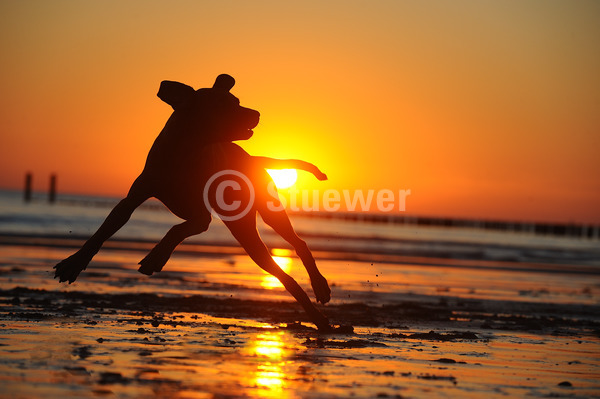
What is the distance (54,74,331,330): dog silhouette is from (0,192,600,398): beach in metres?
0.74

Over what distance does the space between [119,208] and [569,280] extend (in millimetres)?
15852

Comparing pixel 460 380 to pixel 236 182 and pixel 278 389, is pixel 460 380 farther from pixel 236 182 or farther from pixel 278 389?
pixel 236 182

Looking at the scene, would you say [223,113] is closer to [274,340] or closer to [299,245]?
[299,245]

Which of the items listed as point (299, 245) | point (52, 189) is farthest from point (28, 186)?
point (299, 245)

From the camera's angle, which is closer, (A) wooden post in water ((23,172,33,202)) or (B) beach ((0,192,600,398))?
(B) beach ((0,192,600,398))

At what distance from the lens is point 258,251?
9617 millimetres

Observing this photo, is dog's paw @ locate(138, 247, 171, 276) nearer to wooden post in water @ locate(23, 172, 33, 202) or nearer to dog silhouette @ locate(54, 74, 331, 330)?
dog silhouette @ locate(54, 74, 331, 330)

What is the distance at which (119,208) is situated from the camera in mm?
8797

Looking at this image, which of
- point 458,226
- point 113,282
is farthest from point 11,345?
point 458,226

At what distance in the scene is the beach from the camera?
6605 millimetres

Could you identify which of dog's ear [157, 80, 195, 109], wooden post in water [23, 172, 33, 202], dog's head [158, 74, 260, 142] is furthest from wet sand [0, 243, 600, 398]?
wooden post in water [23, 172, 33, 202]

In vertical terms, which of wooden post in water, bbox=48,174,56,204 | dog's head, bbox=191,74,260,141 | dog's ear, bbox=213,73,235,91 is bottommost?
dog's head, bbox=191,74,260,141

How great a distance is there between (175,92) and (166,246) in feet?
5.21

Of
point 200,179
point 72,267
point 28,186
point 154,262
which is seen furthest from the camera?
point 28,186
